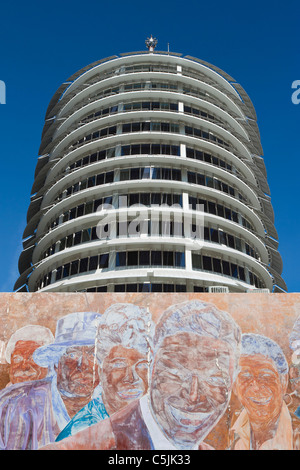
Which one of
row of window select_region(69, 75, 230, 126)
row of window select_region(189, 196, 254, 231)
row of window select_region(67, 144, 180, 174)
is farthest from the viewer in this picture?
row of window select_region(69, 75, 230, 126)

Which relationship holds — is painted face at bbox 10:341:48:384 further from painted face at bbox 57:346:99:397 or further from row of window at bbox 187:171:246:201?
row of window at bbox 187:171:246:201

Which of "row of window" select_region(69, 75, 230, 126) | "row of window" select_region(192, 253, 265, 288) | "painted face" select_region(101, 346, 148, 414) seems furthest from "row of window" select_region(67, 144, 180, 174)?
"painted face" select_region(101, 346, 148, 414)

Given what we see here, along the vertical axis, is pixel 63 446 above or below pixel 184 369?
below

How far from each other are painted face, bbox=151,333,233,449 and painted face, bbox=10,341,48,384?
5.37m

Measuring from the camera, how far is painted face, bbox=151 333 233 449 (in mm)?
18781

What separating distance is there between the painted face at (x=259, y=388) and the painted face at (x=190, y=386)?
2.07 ft

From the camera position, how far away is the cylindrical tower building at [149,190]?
31.8 m

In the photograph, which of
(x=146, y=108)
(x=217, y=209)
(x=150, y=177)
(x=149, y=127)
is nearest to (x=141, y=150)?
(x=149, y=127)

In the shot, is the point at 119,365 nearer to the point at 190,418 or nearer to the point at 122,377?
the point at 122,377

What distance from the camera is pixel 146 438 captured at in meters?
18.7

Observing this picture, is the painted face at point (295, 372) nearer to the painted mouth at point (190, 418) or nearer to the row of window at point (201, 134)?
the painted mouth at point (190, 418)

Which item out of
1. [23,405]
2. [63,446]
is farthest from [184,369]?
[23,405]

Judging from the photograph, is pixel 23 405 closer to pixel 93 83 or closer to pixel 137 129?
pixel 137 129
